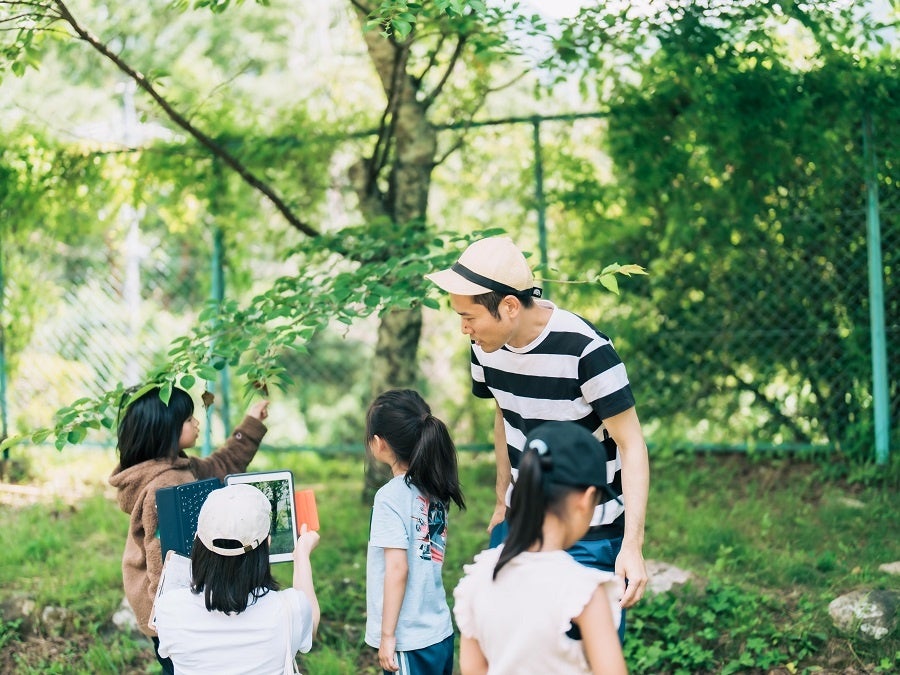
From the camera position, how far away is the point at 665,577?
3967mm

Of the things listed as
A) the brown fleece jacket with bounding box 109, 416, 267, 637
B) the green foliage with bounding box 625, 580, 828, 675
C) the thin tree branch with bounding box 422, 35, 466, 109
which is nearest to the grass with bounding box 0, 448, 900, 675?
the green foliage with bounding box 625, 580, 828, 675

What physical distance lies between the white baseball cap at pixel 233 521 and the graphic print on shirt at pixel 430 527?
0.48 m

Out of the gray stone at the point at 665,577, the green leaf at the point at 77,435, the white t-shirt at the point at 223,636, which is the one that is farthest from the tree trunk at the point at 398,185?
the white t-shirt at the point at 223,636

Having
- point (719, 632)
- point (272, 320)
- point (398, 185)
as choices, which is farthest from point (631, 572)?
point (398, 185)

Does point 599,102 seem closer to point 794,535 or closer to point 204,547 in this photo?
point 794,535

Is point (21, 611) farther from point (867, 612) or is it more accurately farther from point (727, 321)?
point (727, 321)

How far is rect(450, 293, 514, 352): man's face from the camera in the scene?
245 cm

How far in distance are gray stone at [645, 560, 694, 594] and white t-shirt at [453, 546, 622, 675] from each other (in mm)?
2064

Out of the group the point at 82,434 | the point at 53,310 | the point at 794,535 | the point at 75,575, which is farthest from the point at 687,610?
the point at 53,310

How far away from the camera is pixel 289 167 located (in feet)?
17.1

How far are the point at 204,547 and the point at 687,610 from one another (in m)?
2.11

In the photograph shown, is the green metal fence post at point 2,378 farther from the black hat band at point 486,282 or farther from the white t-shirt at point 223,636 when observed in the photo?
the black hat band at point 486,282

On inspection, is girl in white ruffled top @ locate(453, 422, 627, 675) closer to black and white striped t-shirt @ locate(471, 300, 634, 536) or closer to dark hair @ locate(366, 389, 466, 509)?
black and white striped t-shirt @ locate(471, 300, 634, 536)

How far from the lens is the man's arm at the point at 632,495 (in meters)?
2.30
